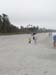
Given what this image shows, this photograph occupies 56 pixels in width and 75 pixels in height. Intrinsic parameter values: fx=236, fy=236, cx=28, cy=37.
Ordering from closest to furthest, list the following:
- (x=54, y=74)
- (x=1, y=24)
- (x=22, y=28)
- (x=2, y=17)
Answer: (x=54, y=74) < (x=1, y=24) < (x=2, y=17) < (x=22, y=28)

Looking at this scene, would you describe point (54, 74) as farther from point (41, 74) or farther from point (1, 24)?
point (1, 24)

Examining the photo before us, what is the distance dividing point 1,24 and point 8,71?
331ft

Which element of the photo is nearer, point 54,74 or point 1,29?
point 54,74

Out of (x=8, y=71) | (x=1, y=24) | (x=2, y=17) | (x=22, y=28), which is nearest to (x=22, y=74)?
(x=8, y=71)

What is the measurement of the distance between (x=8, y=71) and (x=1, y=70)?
386 millimetres

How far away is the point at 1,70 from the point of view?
31.7 ft

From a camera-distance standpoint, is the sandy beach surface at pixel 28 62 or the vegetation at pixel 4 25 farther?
the vegetation at pixel 4 25

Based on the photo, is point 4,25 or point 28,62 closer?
point 28,62

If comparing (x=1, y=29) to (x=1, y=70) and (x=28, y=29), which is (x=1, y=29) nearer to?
(x=28, y=29)

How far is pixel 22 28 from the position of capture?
167250 mm

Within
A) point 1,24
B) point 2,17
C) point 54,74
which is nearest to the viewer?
point 54,74

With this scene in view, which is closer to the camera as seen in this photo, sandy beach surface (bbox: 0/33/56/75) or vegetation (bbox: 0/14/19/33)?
sandy beach surface (bbox: 0/33/56/75)

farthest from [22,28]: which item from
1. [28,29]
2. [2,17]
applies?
[2,17]

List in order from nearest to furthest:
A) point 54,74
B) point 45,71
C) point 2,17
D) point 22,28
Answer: point 54,74, point 45,71, point 2,17, point 22,28
